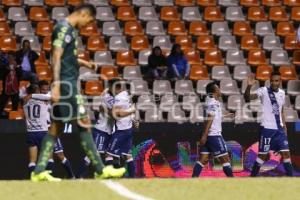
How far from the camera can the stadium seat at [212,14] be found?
2179 cm

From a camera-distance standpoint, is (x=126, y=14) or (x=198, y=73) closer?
(x=198, y=73)

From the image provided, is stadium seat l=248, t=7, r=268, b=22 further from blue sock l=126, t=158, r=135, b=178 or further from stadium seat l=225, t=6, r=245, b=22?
blue sock l=126, t=158, r=135, b=178

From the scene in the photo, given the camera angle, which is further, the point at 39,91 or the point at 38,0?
the point at 38,0

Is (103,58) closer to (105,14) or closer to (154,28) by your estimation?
(105,14)

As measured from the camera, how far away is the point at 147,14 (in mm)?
21484

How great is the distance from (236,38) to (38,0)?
491 centimetres

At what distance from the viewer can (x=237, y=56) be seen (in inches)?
824

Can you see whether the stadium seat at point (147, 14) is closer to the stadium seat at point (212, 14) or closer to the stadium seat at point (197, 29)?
the stadium seat at point (197, 29)

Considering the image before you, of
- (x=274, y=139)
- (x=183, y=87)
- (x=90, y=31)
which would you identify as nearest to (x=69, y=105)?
(x=274, y=139)

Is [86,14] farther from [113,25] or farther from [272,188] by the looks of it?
[113,25]

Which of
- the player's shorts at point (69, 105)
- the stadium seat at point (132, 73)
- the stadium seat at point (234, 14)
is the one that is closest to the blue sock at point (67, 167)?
the stadium seat at point (132, 73)

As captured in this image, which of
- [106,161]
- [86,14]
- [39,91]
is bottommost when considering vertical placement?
[106,161]

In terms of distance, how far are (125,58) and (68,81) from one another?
34.5 feet

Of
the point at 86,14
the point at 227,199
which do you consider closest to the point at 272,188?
the point at 227,199
